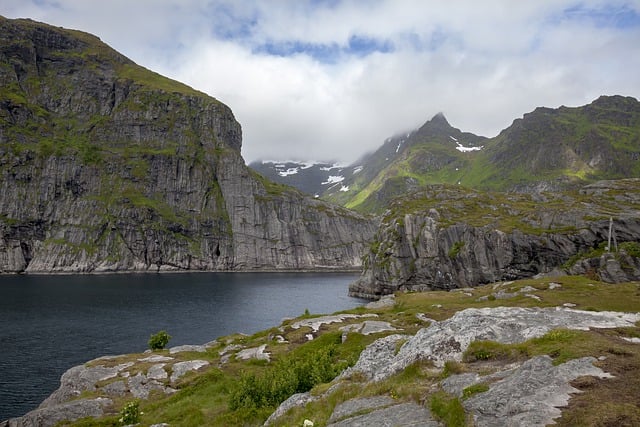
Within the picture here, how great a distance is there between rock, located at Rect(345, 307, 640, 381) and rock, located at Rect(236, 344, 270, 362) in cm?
2458

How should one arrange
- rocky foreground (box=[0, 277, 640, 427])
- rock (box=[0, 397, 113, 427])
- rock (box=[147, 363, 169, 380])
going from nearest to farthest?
rocky foreground (box=[0, 277, 640, 427])
rock (box=[0, 397, 113, 427])
rock (box=[147, 363, 169, 380])

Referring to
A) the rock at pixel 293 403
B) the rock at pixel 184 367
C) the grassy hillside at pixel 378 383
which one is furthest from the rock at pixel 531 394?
the rock at pixel 184 367

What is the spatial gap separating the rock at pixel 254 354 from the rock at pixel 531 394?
34.5 m

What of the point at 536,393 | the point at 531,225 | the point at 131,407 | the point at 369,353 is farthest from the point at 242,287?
the point at 536,393

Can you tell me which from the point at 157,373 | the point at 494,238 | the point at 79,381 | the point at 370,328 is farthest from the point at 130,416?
the point at 494,238

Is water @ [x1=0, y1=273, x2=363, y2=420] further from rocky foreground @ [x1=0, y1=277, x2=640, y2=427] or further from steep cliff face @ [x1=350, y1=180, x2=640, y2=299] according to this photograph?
rocky foreground @ [x1=0, y1=277, x2=640, y2=427]

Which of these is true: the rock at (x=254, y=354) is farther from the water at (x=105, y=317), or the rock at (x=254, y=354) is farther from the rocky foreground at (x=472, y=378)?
the water at (x=105, y=317)

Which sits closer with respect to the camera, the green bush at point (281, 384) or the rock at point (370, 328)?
the green bush at point (281, 384)

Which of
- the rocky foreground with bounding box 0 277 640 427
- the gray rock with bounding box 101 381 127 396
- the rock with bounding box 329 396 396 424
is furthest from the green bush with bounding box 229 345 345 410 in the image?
the gray rock with bounding box 101 381 127 396

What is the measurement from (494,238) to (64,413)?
5212 inches

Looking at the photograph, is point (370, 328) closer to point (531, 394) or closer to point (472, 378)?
point (472, 378)

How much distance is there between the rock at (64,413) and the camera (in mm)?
37375

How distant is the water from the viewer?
7012cm

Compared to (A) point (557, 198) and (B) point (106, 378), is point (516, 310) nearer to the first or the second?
(B) point (106, 378)
